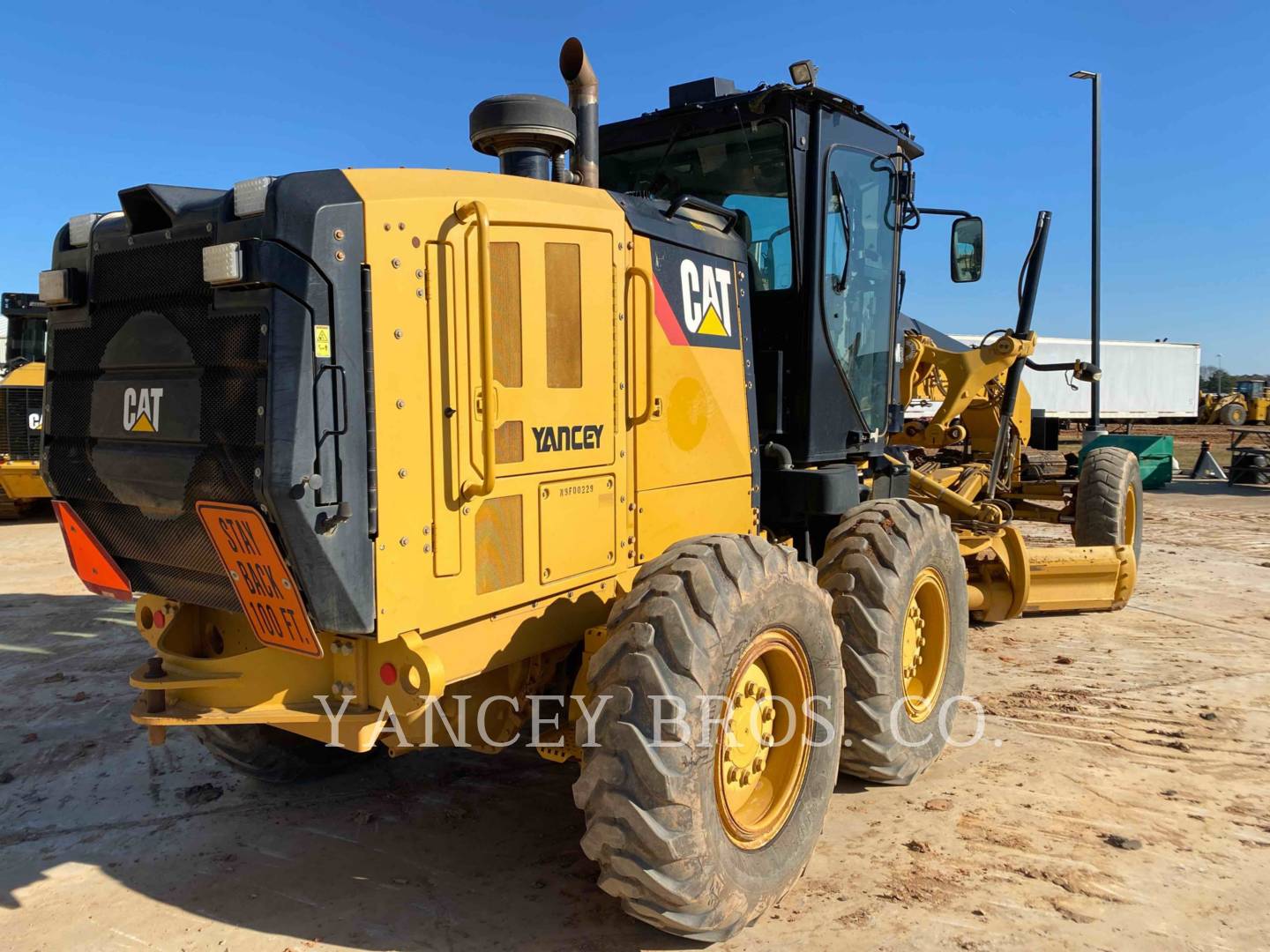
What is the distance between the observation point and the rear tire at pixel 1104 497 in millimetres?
8047

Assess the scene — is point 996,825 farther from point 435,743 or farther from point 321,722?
point 321,722

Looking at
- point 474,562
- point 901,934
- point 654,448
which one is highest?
point 654,448

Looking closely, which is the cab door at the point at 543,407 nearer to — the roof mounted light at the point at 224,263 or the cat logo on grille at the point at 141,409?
the roof mounted light at the point at 224,263

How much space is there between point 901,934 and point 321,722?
207cm

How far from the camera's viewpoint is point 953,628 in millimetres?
4840

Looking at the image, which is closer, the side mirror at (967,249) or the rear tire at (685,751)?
the rear tire at (685,751)

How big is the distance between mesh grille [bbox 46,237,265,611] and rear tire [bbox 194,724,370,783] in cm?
118

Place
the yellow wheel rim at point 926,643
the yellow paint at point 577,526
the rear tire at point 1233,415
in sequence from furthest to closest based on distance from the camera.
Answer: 1. the rear tire at point 1233,415
2. the yellow wheel rim at point 926,643
3. the yellow paint at point 577,526

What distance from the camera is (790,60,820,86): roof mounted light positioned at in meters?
4.35

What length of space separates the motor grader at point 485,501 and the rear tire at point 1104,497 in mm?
4686

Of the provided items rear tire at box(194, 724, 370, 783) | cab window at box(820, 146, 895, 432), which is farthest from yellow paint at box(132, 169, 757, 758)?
cab window at box(820, 146, 895, 432)

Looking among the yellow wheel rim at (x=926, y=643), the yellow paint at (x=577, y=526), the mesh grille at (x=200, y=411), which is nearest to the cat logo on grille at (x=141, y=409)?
the mesh grille at (x=200, y=411)

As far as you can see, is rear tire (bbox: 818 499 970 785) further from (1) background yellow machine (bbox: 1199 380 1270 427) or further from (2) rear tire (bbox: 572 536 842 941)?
(1) background yellow machine (bbox: 1199 380 1270 427)

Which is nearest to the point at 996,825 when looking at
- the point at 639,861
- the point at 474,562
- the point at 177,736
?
the point at 639,861
